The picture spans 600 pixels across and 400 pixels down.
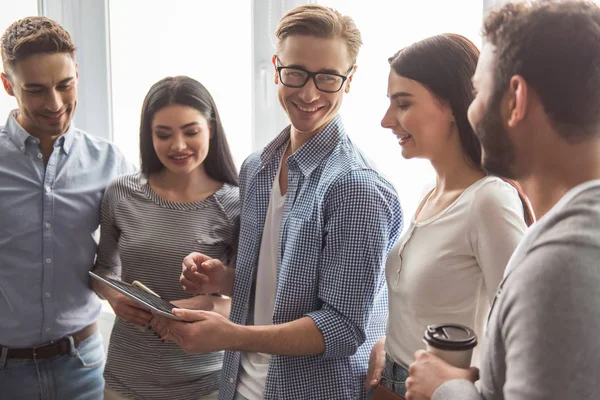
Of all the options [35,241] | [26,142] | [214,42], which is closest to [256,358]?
[35,241]

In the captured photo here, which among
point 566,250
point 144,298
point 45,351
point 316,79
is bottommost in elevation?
point 45,351

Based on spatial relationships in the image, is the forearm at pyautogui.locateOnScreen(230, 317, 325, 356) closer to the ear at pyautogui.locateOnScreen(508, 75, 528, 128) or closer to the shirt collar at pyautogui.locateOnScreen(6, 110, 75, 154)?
the ear at pyautogui.locateOnScreen(508, 75, 528, 128)

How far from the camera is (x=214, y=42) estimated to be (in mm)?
2711

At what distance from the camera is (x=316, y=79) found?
5.22ft

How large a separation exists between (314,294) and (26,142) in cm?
111

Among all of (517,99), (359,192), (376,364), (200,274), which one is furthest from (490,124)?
(200,274)

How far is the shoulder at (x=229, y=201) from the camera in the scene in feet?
6.53

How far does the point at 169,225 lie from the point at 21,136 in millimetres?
570

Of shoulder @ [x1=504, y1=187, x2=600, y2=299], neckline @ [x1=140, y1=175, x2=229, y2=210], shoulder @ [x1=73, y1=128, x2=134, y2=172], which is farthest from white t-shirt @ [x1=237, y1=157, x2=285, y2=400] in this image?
shoulder @ [x1=504, y1=187, x2=600, y2=299]

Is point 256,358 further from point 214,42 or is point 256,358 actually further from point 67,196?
point 214,42

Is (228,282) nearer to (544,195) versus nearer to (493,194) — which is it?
(493,194)

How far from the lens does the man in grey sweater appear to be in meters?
0.80

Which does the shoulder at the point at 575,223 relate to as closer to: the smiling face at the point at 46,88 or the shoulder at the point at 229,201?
the shoulder at the point at 229,201

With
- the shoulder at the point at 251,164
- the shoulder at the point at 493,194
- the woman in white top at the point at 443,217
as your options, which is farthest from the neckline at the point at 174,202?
the shoulder at the point at 493,194
